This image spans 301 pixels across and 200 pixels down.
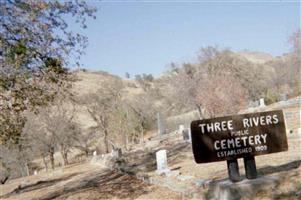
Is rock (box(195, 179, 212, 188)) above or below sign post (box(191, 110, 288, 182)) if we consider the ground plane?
below

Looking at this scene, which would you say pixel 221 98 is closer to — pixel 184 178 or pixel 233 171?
pixel 184 178

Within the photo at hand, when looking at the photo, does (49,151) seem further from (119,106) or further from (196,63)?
(196,63)

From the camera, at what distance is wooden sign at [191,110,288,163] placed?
8.59 m

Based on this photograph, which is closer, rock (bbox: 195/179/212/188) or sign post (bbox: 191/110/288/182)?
sign post (bbox: 191/110/288/182)

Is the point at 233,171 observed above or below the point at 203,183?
above

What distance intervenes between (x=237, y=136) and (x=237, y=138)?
45mm

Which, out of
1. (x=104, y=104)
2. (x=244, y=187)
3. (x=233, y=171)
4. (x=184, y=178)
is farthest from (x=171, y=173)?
(x=104, y=104)

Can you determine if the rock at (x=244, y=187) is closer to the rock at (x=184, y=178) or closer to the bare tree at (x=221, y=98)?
the rock at (x=184, y=178)

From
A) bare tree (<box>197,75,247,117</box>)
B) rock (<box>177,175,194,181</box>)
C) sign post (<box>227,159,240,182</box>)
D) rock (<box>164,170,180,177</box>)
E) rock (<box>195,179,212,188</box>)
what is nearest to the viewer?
sign post (<box>227,159,240,182</box>)

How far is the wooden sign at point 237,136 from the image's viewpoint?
8.59 metres

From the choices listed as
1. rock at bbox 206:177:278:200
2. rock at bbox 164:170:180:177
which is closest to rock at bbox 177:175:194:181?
rock at bbox 164:170:180:177

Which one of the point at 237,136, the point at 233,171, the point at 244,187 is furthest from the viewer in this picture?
the point at 233,171

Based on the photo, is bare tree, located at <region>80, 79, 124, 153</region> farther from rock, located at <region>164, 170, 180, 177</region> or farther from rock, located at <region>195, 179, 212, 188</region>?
rock, located at <region>195, 179, 212, 188</region>

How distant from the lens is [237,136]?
8781mm
